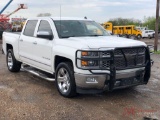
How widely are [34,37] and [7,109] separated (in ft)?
8.45

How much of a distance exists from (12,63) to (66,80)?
359cm

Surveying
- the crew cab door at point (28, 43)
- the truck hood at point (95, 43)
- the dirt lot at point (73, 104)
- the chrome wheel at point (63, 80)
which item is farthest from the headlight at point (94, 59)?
the crew cab door at point (28, 43)

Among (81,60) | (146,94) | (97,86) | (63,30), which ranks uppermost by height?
(63,30)

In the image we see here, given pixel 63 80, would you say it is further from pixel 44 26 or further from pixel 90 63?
pixel 44 26

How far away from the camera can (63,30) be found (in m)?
6.74

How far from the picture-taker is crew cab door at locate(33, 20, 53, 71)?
667cm

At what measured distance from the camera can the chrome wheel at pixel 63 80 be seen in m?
6.05

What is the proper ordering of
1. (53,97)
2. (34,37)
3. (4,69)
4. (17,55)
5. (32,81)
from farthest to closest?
1. (4,69)
2. (17,55)
3. (32,81)
4. (34,37)
5. (53,97)

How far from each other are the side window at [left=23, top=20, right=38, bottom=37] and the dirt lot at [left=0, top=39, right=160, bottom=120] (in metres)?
1.47

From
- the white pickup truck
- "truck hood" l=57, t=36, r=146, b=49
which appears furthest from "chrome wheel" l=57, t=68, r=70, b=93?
"truck hood" l=57, t=36, r=146, b=49

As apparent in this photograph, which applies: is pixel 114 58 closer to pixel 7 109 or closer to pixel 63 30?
pixel 63 30

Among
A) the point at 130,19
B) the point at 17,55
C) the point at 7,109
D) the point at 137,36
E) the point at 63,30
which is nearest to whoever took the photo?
the point at 7,109

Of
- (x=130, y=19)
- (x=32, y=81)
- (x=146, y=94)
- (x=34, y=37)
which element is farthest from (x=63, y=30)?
(x=130, y=19)

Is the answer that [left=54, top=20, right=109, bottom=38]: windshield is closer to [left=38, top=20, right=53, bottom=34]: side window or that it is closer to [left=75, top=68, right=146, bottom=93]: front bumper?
[left=38, top=20, right=53, bottom=34]: side window
